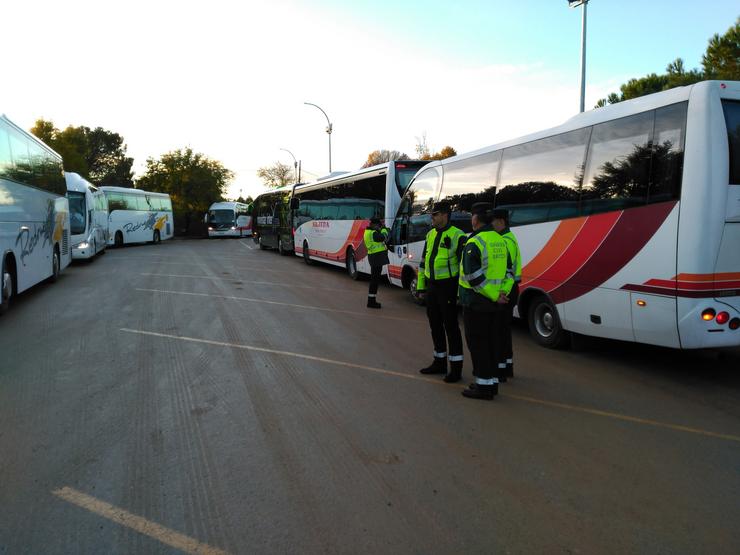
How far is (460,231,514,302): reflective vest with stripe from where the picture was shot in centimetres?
521

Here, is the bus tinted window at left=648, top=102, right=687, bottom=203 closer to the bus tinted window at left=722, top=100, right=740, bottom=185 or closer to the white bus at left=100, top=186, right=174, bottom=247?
the bus tinted window at left=722, top=100, right=740, bottom=185

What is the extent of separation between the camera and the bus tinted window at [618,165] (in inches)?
234

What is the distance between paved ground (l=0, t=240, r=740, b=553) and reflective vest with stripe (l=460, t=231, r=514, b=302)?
1080mm

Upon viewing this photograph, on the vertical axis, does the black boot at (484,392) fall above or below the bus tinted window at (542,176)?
below

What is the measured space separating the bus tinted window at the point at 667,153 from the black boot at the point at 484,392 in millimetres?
2585

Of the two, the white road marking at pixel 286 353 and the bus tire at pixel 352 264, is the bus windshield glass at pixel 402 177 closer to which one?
the bus tire at pixel 352 264

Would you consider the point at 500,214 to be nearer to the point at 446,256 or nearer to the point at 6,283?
the point at 446,256

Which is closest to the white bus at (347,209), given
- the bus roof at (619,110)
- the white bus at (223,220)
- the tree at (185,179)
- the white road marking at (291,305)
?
the white road marking at (291,305)

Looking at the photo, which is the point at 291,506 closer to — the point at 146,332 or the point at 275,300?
the point at 146,332

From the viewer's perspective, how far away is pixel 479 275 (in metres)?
5.21

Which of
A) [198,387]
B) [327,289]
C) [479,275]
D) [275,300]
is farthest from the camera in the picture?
[327,289]

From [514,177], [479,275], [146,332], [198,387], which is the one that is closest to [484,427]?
[479,275]

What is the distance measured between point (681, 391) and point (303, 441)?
3.95 metres

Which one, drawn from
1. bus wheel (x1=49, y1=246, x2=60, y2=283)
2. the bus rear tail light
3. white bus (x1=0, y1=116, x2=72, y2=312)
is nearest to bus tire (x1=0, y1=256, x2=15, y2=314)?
white bus (x1=0, y1=116, x2=72, y2=312)
